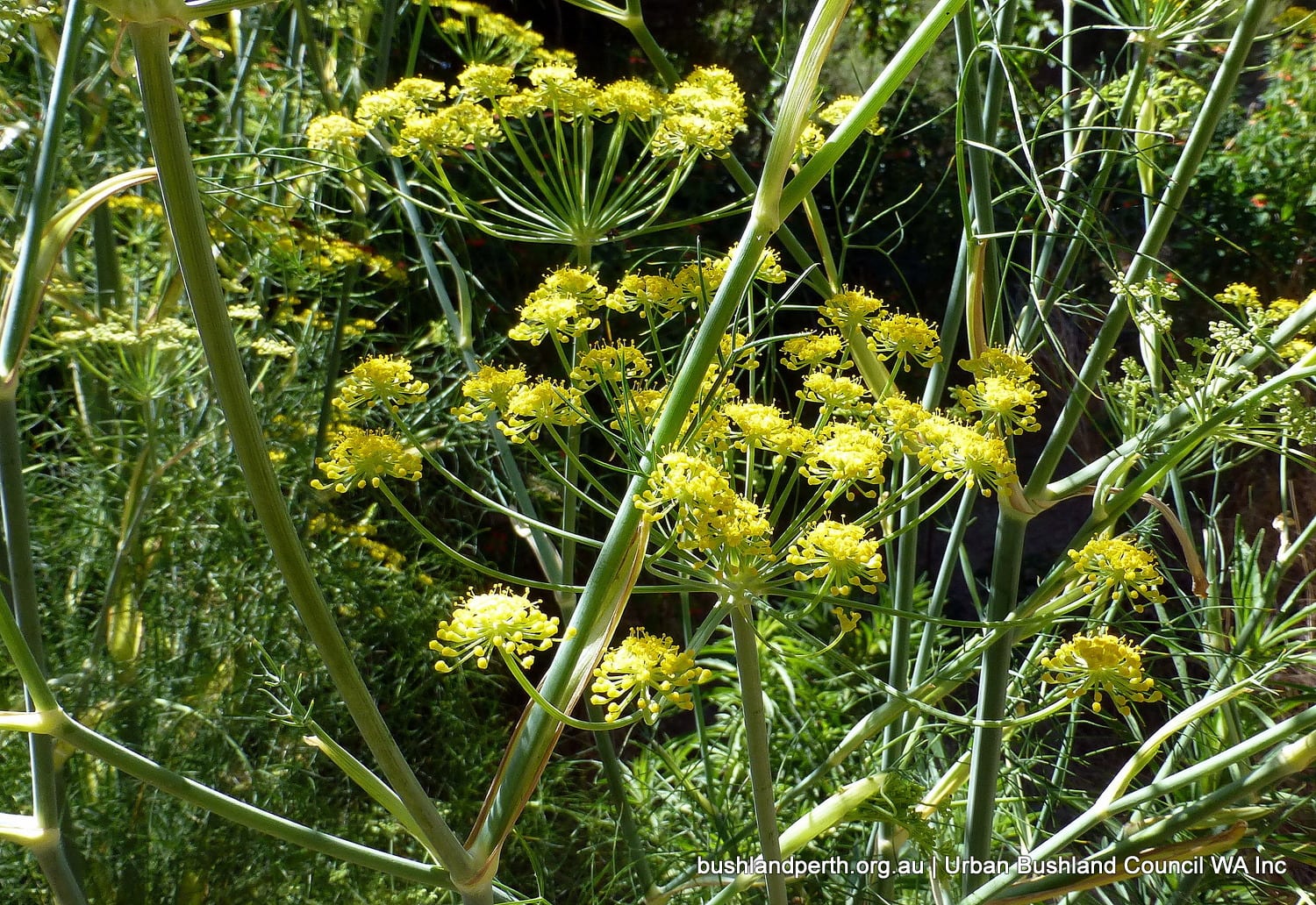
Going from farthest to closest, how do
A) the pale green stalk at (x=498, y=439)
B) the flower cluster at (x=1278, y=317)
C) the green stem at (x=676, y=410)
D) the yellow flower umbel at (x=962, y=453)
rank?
the pale green stalk at (x=498, y=439)
the flower cluster at (x=1278, y=317)
the yellow flower umbel at (x=962, y=453)
the green stem at (x=676, y=410)

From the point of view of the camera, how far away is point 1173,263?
436cm

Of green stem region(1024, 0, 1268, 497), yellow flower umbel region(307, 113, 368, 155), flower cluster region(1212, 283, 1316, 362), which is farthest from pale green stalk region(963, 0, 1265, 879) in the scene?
yellow flower umbel region(307, 113, 368, 155)

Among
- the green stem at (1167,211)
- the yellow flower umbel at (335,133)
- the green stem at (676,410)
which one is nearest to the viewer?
the green stem at (676,410)

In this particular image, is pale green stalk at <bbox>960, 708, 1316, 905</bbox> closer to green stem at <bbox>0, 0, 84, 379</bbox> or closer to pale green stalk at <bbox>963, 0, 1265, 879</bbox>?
pale green stalk at <bbox>963, 0, 1265, 879</bbox>

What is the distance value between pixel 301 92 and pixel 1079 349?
10.4 ft

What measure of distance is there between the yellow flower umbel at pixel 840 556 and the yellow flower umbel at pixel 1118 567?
0.84ft

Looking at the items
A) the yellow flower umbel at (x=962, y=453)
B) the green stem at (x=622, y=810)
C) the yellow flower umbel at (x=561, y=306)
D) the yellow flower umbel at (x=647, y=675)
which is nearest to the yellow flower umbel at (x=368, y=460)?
the yellow flower umbel at (x=561, y=306)

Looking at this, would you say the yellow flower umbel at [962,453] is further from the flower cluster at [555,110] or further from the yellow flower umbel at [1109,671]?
the flower cluster at [555,110]

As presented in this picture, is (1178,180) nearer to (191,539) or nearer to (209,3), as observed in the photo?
(209,3)

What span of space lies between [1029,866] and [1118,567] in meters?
0.49

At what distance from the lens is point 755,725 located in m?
0.89

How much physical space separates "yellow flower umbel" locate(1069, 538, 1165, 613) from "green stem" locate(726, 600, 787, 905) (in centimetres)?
34

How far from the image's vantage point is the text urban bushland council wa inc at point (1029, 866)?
1.09 meters

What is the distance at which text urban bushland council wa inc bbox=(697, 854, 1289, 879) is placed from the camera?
1.09 meters
